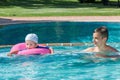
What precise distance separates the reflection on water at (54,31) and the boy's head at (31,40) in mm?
4190

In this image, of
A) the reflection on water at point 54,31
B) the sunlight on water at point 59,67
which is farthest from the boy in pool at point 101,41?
the reflection on water at point 54,31

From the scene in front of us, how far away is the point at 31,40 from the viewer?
8.59m

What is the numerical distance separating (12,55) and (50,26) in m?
7.51

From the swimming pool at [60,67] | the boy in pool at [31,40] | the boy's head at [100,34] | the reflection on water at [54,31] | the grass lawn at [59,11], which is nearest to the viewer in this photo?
the swimming pool at [60,67]

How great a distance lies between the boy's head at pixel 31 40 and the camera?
8.49m

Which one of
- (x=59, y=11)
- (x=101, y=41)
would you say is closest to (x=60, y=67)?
(x=101, y=41)

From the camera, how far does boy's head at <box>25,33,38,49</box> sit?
334 inches

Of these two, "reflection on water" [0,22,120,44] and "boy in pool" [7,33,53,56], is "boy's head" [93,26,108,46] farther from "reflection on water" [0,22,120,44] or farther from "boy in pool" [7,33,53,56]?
"reflection on water" [0,22,120,44]

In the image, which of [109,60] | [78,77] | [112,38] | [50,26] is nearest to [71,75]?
[78,77]

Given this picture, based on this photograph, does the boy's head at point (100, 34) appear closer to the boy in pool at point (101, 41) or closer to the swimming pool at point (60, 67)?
the boy in pool at point (101, 41)

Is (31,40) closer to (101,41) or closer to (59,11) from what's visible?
(101,41)

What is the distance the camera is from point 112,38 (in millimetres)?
14203

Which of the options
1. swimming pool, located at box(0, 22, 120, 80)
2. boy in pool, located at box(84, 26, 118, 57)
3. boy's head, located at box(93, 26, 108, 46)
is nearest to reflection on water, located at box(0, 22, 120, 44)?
swimming pool, located at box(0, 22, 120, 80)

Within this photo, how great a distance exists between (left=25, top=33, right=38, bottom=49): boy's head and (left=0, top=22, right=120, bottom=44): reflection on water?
4.19 meters
